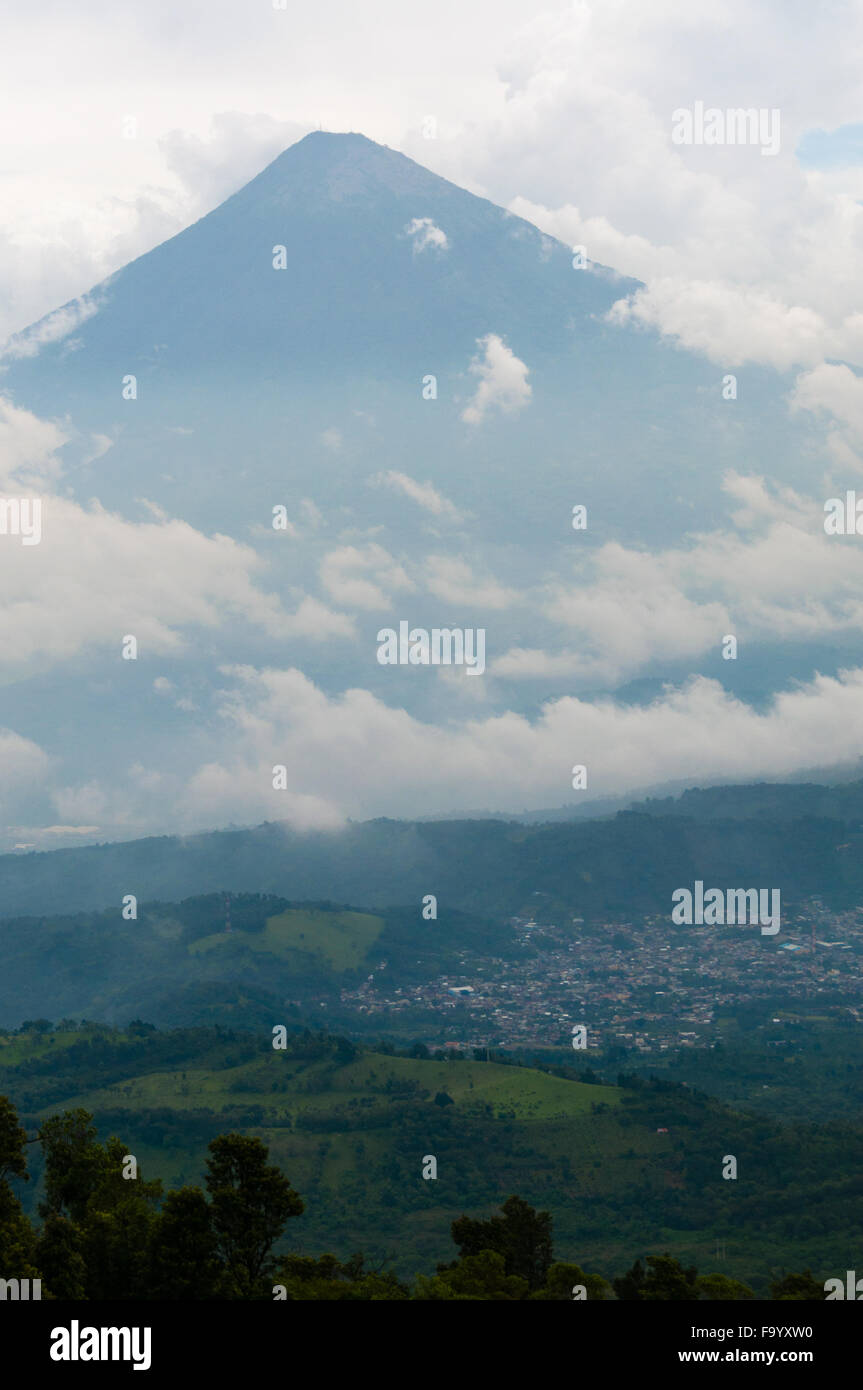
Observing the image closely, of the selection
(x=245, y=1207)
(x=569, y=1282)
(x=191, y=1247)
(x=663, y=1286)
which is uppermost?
(x=245, y=1207)

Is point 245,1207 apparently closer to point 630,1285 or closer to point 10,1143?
point 10,1143

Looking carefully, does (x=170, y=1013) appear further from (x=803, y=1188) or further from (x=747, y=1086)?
(x=803, y=1188)

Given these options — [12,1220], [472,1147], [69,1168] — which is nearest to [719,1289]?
[69,1168]

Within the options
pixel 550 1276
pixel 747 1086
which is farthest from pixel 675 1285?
pixel 747 1086

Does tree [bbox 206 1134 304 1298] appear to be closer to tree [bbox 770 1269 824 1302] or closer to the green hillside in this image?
tree [bbox 770 1269 824 1302]

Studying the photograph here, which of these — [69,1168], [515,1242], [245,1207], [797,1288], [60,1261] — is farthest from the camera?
[515,1242]

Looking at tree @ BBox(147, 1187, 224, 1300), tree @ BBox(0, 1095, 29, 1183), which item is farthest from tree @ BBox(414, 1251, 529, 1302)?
tree @ BBox(0, 1095, 29, 1183)
